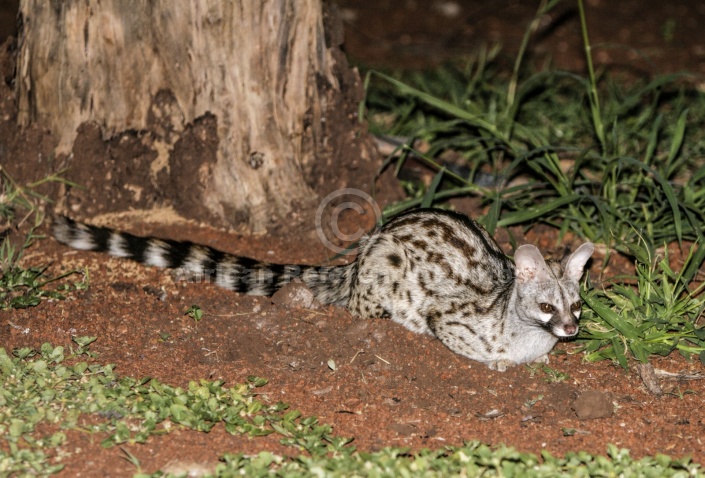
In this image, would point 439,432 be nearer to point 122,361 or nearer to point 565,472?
point 565,472

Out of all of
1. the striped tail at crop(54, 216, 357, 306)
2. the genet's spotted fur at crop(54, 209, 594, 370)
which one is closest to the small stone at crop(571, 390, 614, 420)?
the genet's spotted fur at crop(54, 209, 594, 370)

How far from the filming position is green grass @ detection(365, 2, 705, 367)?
221 inches

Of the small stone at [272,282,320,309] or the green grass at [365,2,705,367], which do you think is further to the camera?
the small stone at [272,282,320,309]

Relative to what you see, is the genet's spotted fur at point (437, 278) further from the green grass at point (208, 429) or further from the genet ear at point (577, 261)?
the green grass at point (208, 429)

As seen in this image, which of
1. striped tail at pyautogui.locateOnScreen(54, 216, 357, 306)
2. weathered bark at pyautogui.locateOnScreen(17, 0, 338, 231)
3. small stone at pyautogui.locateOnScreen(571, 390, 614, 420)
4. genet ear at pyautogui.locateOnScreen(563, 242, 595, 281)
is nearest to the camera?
small stone at pyautogui.locateOnScreen(571, 390, 614, 420)

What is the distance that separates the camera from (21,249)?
20.3ft

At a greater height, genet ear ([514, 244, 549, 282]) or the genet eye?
genet ear ([514, 244, 549, 282])

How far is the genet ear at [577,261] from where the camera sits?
519 cm

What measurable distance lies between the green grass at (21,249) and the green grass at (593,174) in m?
2.57

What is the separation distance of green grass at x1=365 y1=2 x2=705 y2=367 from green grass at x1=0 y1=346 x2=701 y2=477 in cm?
140

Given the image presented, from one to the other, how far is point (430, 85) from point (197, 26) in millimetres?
4447

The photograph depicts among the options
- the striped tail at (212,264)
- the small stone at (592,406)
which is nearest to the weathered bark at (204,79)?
the striped tail at (212,264)

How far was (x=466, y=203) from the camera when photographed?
7230mm

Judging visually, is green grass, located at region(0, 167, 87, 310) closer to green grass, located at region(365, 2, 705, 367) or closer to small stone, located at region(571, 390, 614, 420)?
green grass, located at region(365, 2, 705, 367)
